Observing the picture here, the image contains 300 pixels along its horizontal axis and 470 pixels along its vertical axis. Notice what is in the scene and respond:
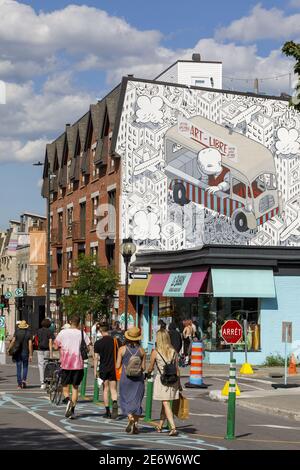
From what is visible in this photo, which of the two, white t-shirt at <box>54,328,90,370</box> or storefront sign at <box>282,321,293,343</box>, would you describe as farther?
storefront sign at <box>282,321,293,343</box>

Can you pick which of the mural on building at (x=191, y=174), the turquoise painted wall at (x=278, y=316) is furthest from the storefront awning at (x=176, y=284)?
the mural on building at (x=191, y=174)

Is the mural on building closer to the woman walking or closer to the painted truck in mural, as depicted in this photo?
the painted truck in mural

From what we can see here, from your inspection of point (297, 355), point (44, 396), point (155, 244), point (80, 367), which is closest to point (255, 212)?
point (155, 244)

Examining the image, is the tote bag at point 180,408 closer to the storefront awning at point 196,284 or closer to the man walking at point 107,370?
the man walking at point 107,370

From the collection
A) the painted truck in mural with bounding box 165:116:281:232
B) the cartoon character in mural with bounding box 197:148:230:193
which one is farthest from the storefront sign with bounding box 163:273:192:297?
the cartoon character in mural with bounding box 197:148:230:193

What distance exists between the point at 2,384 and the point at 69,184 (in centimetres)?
3602

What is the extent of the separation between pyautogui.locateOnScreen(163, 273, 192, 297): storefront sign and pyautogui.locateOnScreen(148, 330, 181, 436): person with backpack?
2503 cm

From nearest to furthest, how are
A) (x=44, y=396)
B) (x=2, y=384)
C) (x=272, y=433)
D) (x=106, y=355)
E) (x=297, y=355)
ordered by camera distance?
1. (x=272, y=433)
2. (x=106, y=355)
3. (x=44, y=396)
4. (x=2, y=384)
5. (x=297, y=355)

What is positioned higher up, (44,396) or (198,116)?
(198,116)

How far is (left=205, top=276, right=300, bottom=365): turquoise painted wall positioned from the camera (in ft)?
129

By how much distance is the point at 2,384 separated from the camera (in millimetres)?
26281

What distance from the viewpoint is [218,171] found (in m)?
47.6

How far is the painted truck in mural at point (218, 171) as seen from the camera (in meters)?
47.4
